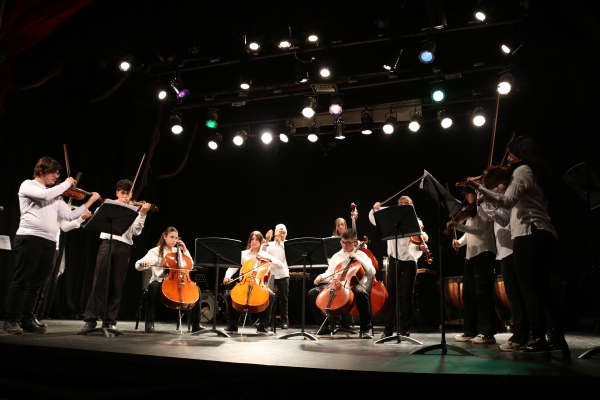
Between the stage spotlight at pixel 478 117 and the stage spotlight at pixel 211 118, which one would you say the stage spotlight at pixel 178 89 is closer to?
the stage spotlight at pixel 211 118

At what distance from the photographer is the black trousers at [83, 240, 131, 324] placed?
557 centimetres

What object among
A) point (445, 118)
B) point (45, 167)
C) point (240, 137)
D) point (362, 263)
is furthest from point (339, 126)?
point (45, 167)

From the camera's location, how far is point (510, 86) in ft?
24.2

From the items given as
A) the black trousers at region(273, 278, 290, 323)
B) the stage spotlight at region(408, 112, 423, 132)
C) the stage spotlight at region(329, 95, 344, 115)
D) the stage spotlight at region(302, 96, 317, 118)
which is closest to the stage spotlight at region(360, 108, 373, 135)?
the stage spotlight at region(408, 112, 423, 132)

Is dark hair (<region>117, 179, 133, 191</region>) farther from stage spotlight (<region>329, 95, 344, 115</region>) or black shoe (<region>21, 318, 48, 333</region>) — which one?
stage spotlight (<region>329, 95, 344, 115</region>)

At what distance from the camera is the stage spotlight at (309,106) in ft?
27.5

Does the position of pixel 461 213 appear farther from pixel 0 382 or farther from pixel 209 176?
pixel 209 176

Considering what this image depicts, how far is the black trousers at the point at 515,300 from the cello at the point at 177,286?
12.1 feet

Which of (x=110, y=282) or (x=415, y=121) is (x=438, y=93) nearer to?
(x=415, y=121)

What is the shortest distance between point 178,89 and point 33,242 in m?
4.42

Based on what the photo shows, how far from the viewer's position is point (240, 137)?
32.8 ft

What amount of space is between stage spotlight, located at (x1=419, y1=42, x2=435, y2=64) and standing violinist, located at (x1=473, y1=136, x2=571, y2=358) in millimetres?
3628

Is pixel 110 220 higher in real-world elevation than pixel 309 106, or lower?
lower

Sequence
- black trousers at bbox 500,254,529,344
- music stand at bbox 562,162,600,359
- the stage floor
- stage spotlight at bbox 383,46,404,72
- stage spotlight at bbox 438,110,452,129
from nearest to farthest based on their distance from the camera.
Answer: the stage floor
music stand at bbox 562,162,600,359
black trousers at bbox 500,254,529,344
stage spotlight at bbox 383,46,404,72
stage spotlight at bbox 438,110,452,129
